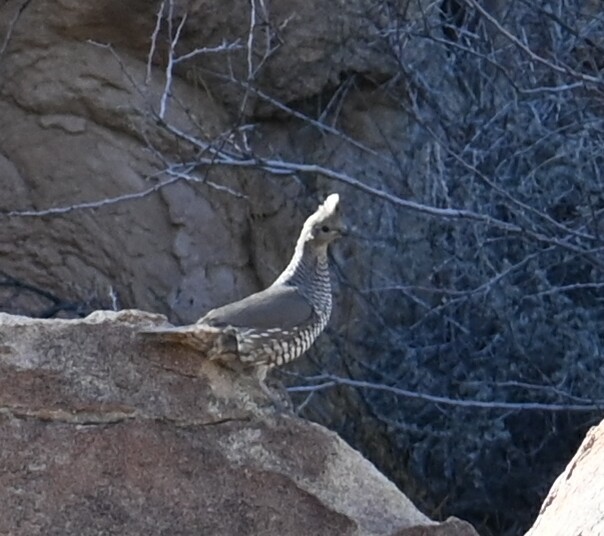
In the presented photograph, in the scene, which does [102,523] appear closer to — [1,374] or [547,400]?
[1,374]

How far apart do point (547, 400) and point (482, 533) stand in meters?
0.73

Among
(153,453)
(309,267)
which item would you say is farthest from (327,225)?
(153,453)

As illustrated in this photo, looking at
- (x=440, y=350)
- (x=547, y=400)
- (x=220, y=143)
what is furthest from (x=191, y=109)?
(x=547, y=400)

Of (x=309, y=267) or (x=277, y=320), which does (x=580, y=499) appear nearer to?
(x=277, y=320)

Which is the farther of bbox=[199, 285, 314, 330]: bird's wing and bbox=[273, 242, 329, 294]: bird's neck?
bbox=[273, 242, 329, 294]: bird's neck

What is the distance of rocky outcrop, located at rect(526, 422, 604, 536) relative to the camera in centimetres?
267

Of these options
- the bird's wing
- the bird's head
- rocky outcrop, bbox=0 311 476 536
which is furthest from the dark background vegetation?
rocky outcrop, bbox=0 311 476 536

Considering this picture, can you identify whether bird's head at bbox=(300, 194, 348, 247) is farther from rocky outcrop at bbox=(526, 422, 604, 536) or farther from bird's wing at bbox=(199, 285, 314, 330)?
rocky outcrop at bbox=(526, 422, 604, 536)

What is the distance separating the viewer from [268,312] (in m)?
5.02

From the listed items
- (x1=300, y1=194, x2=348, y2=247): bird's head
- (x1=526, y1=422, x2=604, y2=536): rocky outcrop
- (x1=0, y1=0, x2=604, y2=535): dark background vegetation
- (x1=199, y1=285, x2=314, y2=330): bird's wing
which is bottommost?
(x1=0, y1=0, x2=604, y2=535): dark background vegetation

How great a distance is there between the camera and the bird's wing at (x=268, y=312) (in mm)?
4828

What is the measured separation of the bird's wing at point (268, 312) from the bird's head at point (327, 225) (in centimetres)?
25

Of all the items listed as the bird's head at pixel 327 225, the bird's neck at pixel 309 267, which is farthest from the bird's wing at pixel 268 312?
the bird's head at pixel 327 225

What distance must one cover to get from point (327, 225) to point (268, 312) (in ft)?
1.58
